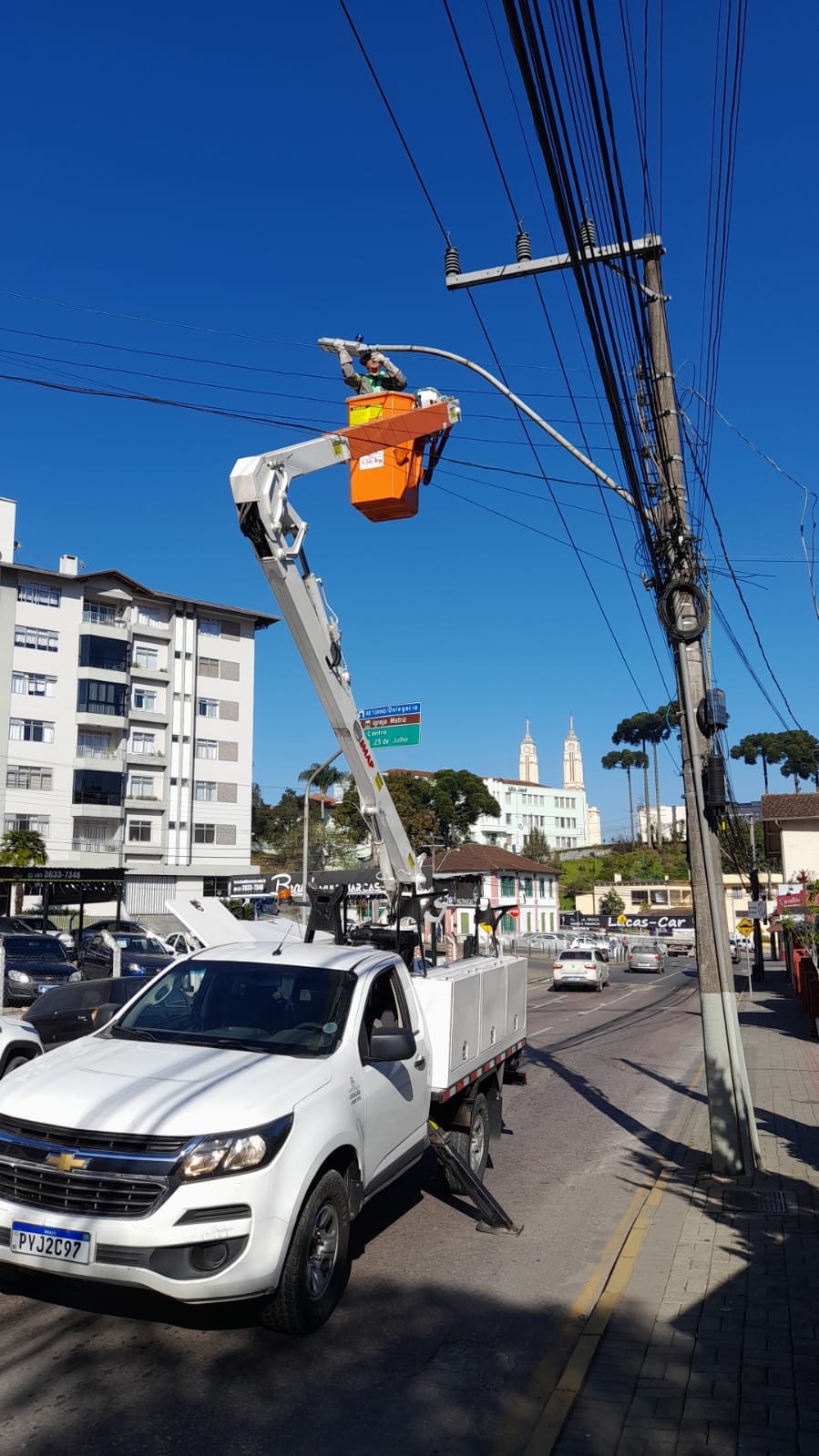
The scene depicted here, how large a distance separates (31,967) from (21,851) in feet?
77.6

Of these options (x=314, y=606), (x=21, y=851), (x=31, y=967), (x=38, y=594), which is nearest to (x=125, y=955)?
(x=31, y=967)

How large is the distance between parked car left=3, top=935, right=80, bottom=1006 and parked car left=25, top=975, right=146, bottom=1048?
5.80 m

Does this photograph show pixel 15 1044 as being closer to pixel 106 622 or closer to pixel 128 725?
pixel 128 725

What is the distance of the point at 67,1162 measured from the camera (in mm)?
4547

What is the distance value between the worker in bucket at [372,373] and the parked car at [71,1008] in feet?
30.2

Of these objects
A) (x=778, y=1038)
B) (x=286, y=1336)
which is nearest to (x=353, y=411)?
(x=286, y=1336)

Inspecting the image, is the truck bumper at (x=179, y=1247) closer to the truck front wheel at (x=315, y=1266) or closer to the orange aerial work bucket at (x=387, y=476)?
the truck front wheel at (x=315, y=1266)

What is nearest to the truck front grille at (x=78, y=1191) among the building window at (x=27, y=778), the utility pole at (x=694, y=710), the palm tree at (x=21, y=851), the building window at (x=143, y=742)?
the utility pole at (x=694, y=710)

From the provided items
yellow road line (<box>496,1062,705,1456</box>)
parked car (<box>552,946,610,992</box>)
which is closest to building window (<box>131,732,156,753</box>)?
parked car (<box>552,946,610,992</box>)

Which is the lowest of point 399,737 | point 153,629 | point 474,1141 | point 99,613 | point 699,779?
point 474,1141

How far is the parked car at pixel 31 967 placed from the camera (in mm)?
21344

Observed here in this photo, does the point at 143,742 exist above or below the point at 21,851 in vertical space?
above

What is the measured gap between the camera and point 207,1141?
4551mm

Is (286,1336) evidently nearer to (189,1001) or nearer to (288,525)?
(189,1001)
